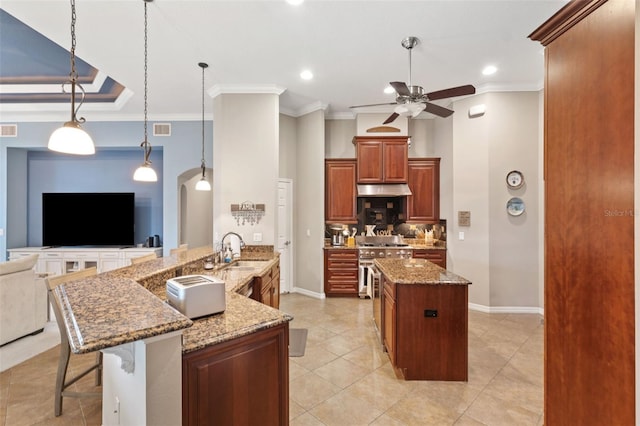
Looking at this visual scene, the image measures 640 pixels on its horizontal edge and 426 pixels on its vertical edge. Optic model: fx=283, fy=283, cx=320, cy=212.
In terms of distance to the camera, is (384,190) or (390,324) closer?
(390,324)

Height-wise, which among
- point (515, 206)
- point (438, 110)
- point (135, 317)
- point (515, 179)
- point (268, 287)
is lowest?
point (268, 287)

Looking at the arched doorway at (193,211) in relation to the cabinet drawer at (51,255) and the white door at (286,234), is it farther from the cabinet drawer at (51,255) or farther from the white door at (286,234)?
the cabinet drawer at (51,255)

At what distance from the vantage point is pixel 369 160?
530 centimetres

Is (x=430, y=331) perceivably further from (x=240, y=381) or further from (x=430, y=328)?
(x=240, y=381)

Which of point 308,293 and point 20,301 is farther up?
point 20,301

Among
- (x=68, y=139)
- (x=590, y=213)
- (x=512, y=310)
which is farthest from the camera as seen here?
(x=512, y=310)

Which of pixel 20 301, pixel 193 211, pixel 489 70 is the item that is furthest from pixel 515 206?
pixel 20 301

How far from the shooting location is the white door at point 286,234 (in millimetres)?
5259

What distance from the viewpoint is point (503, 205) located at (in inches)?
170

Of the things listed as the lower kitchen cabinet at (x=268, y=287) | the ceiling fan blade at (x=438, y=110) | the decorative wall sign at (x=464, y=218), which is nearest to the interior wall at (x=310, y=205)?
the lower kitchen cabinet at (x=268, y=287)

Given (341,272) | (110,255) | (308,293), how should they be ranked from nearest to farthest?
(341,272) → (308,293) → (110,255)

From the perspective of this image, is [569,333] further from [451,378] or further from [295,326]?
[295,326]

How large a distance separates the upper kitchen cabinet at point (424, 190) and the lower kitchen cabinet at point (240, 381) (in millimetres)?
4348

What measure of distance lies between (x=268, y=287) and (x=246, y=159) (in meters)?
2.02
